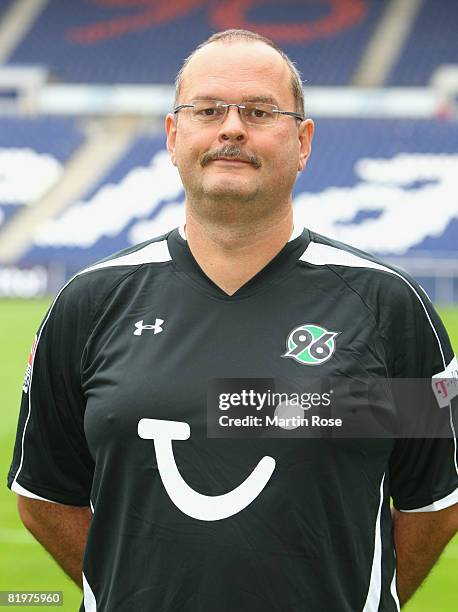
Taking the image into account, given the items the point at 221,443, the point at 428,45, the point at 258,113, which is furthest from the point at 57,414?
the point at 428,45

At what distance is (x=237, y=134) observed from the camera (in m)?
2.03

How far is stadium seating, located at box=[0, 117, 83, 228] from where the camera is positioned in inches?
896

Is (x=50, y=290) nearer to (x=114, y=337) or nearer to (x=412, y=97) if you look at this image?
(x=412, y=97)

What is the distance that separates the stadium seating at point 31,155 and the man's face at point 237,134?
20859 millimetres

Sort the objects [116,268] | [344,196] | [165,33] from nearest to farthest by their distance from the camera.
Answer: [116,268] → [344,196] → [165,33]

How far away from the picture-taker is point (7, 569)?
488 cm

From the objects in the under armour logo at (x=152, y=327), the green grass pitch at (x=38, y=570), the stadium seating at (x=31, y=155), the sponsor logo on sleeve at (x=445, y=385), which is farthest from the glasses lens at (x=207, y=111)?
the stadium seating at (x=31, y=155)

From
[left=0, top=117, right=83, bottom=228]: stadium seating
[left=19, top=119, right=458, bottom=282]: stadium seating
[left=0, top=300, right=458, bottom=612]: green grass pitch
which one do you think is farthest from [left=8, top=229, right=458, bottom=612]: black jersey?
[left=0, top=117, right=83, bottom=228]: stadium seating

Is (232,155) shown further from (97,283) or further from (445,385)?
(445,385)

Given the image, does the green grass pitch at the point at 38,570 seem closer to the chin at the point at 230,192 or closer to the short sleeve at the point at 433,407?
the short sleeve at the point at 433,407

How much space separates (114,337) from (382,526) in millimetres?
680

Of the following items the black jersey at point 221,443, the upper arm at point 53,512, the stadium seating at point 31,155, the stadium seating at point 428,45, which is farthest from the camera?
the stadium seating at point 428,45

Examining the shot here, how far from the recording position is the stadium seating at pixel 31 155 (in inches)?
896

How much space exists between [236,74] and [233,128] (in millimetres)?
142
